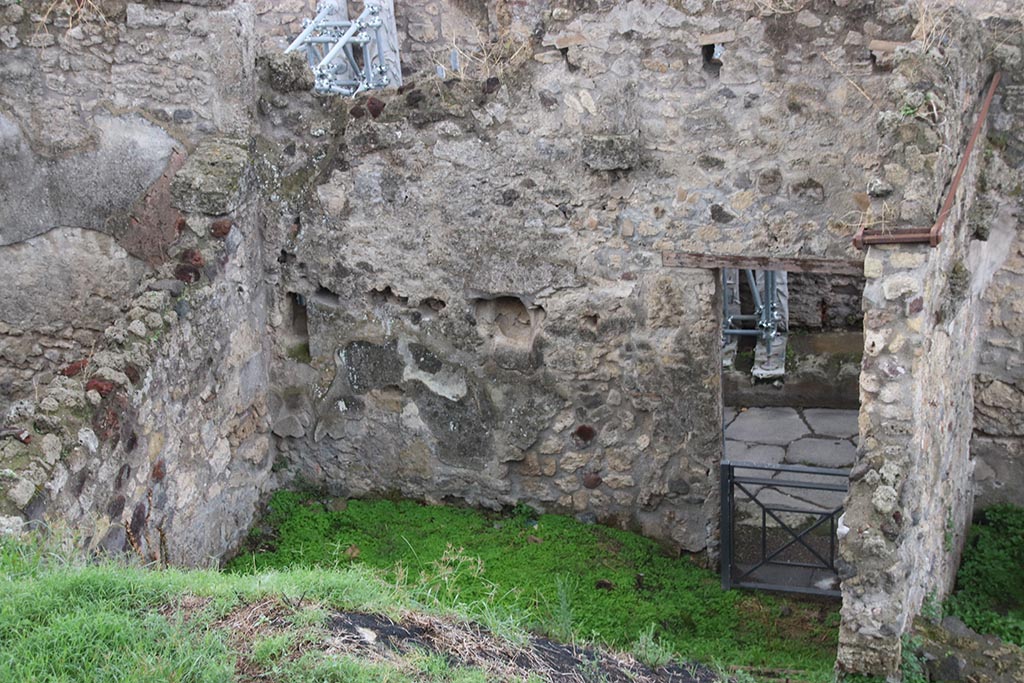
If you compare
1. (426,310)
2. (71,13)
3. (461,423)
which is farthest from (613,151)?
(71,13)

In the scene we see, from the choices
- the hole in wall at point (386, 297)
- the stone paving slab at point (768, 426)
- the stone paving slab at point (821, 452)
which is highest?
the hole in wall at point (386, 297)

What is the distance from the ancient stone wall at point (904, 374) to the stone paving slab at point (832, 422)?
3.56 m

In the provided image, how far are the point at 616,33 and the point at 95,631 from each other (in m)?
3.94

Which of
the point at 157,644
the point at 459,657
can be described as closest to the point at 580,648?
the point at 459,657

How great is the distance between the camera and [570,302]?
22.1 feet

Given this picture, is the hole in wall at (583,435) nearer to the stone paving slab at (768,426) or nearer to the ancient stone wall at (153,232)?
the ancient stone wall at (153,232)

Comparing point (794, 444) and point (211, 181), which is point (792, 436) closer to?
point (794, 444)

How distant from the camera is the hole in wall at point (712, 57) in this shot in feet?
20.1

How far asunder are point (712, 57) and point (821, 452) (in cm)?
→ 364

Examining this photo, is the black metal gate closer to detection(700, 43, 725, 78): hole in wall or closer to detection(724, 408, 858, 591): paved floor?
detection(724, 408, 858, 591): paved floor

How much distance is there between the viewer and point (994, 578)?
6.43m

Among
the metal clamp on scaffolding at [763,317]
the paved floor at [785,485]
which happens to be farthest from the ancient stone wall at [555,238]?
the metal clamp on scaffolding at [763,317]

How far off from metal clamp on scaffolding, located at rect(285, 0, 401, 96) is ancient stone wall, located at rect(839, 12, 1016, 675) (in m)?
6.19

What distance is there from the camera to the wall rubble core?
6016 millimetres
